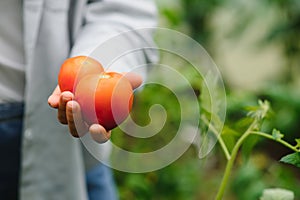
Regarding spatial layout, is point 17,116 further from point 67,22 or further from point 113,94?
point 113,94

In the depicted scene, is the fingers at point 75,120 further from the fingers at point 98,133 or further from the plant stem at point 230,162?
the plant stem at point 230,162

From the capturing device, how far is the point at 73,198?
118 centimetres

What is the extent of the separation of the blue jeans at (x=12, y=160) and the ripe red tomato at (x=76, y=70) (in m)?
0.40

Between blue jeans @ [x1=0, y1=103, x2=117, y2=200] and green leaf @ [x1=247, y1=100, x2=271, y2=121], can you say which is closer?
green leaf @ [x1=247, y1=100, x2=271, y2=121]

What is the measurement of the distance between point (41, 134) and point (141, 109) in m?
0.63

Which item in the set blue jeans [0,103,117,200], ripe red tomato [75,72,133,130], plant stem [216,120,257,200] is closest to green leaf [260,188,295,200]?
plant stem [216,120,257,200]

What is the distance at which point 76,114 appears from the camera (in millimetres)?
729

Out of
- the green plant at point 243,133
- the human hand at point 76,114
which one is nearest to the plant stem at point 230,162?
the green plant at point 243,133

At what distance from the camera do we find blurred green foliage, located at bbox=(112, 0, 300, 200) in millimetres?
1653

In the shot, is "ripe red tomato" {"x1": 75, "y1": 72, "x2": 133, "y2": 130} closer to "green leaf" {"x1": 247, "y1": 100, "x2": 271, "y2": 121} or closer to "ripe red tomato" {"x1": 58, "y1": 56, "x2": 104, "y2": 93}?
"ripe red tomato" {"x1": 58, "y1": 56, "x2": 104, "y2": 93}

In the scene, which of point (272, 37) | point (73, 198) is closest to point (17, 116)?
point (73, 198)

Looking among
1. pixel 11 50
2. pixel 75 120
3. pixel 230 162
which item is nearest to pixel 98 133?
pixel 75 120

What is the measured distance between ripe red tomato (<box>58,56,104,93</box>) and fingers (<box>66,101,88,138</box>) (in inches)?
0.7

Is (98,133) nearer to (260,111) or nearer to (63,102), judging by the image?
(63,102)
